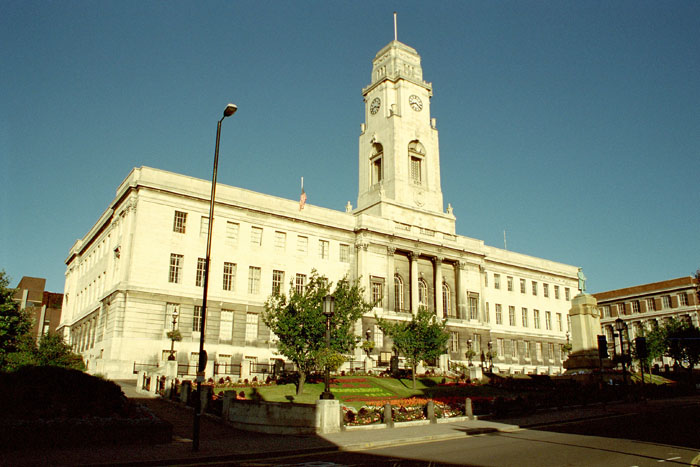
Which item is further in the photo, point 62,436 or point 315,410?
point 315,410

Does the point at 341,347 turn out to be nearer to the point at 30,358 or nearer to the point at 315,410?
the point at 315,410

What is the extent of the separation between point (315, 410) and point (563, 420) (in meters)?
12.9

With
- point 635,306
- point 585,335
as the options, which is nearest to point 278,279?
point 585,335

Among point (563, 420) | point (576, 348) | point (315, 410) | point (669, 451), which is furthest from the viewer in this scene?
point (576, 348)

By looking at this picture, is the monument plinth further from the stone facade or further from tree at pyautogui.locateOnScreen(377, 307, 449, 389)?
the stone facade

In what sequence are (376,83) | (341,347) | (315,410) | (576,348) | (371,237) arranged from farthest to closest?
(376,83) → (371,237) → (576,348) → (341,347) → (315,410)

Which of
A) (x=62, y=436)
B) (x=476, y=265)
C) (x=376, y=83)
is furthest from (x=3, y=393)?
(x=376, y=83)

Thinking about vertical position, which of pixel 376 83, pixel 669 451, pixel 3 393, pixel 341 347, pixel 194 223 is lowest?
pixel 669 451

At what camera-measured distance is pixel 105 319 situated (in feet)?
150

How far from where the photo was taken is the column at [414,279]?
5753 cm

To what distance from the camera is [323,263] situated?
53844 mm

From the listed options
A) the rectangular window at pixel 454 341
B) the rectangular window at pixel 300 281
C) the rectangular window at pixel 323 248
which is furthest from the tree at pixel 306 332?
the rectangular window at pixel 454 341

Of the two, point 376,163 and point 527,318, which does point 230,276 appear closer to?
point 376,163

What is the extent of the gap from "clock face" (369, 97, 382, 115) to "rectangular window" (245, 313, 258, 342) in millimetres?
33272
